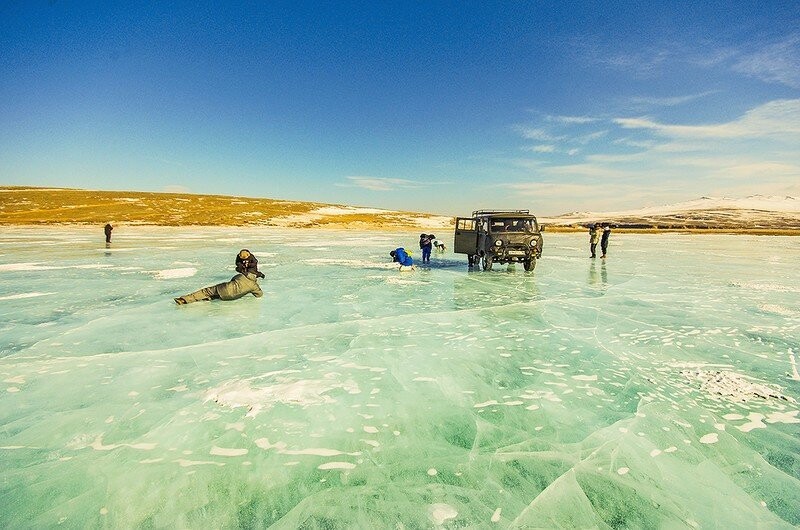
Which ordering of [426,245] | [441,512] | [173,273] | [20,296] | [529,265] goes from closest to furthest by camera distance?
[441,512] < [20,296] < [173,273] < [529,265] < [426,245]

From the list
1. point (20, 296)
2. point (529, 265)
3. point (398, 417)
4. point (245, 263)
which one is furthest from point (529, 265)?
point (20, 296)

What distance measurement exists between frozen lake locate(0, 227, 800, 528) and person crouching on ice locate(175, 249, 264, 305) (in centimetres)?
85

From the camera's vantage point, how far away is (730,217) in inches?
3273

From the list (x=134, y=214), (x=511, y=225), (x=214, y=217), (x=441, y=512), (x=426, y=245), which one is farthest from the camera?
(x=214, y=217)

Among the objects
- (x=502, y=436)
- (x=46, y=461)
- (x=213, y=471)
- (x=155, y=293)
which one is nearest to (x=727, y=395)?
(x=502, y=436)

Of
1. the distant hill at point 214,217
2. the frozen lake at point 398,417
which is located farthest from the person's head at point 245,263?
the distant hill at point 214,217

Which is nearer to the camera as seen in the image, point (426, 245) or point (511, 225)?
point (511, 225)

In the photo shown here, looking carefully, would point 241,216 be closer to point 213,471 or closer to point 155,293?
point 155,293

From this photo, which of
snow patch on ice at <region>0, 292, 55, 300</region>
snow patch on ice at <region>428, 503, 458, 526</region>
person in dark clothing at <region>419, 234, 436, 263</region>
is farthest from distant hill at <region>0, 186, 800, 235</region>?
snow patch on ice at <region>428, 503, 458, 526</region>

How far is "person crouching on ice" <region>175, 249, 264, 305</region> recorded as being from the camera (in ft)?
31.2

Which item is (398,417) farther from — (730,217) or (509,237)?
(730,217)

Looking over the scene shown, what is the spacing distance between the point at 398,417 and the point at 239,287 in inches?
276

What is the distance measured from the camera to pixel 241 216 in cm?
7488

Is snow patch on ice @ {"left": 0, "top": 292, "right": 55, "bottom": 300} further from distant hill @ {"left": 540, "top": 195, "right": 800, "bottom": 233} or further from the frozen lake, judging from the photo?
distant hill @ {"left": 540, "top": 195, "right": 800, "bottom": 233}
